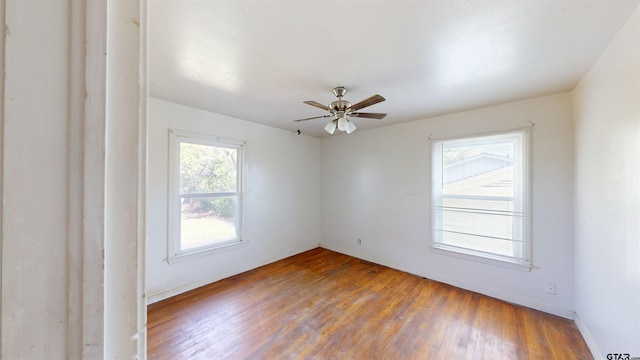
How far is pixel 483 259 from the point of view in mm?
2949

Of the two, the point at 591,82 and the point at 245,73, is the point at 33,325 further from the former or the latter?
the point at 591,82

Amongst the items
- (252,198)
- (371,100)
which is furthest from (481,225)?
(252,198)

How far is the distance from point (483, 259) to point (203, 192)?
376 centimetres

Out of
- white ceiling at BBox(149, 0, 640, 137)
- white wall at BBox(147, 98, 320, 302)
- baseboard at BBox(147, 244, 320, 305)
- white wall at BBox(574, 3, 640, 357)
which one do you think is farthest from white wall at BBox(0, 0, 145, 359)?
baseboard at BBox(147, 244, 320, 305)

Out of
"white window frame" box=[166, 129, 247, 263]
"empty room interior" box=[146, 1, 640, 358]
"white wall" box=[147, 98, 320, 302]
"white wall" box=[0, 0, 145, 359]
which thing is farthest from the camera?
"white window frame" box=[166, 129, 247, 263]

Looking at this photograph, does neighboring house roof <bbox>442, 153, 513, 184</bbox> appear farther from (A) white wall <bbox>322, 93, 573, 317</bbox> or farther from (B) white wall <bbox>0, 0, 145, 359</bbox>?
(B) white wall <bbox>0, 0, 145, 359</bbox>

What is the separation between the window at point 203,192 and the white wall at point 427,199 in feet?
6.39

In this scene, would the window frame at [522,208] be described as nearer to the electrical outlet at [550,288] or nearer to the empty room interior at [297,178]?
the empty room interior at [297,178]

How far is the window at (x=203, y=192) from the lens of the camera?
2.93 metres

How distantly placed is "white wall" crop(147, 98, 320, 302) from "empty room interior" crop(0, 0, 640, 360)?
0.10 ft

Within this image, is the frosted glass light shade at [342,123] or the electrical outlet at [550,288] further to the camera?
the electrical outlet at [550,288]

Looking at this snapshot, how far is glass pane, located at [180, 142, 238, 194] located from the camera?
9.94 feet

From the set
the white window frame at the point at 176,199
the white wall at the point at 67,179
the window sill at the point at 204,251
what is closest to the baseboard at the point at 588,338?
the white wall at the point at 67,179

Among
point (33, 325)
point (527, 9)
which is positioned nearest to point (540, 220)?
point (527, 9)
